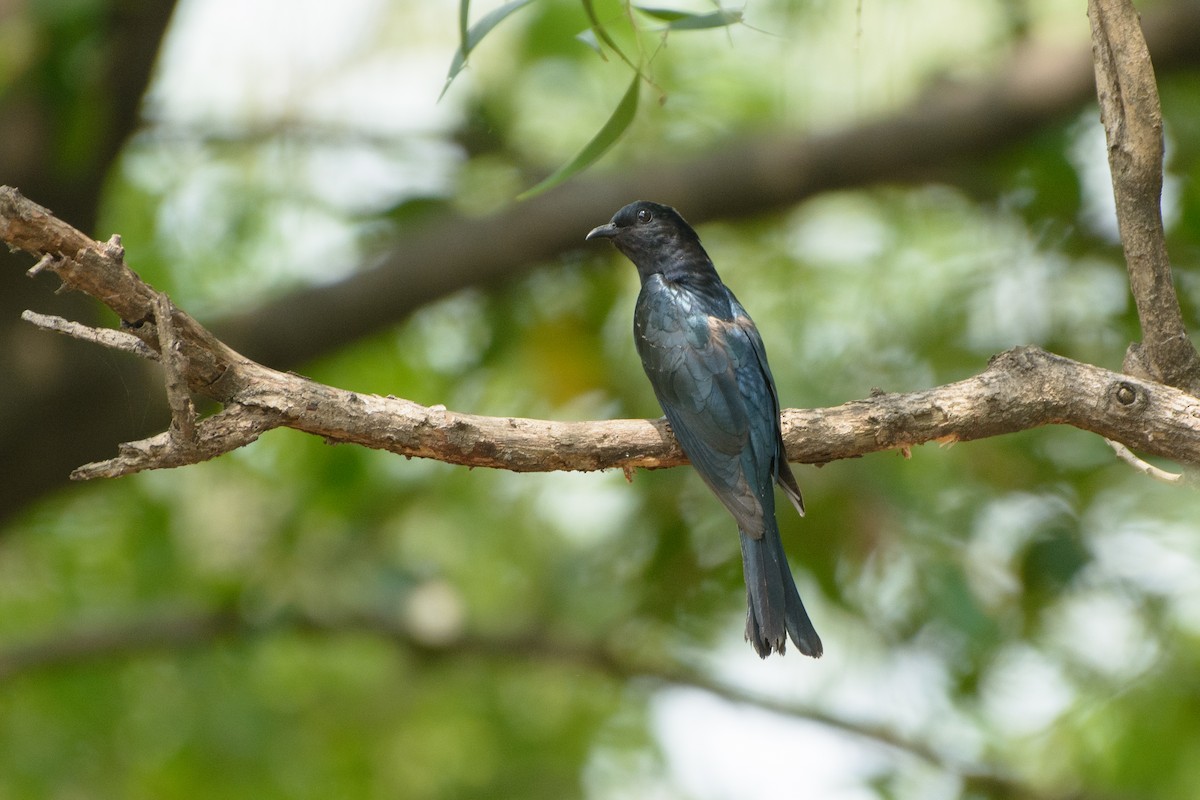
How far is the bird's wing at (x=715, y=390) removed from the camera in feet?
10.7

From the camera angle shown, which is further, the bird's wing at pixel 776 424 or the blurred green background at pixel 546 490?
the blurred green background at pixel 546 490

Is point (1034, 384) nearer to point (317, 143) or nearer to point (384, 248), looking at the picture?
point (384, 248)

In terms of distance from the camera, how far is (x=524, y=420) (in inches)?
107

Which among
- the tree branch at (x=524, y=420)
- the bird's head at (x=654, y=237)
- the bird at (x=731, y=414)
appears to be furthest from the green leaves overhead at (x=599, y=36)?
the bird's head at (x=654, y=237)

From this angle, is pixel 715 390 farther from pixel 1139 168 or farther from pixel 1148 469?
pixel 1139 168

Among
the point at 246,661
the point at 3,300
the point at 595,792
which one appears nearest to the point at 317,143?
the point at 3,300

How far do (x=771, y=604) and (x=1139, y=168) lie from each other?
136cm

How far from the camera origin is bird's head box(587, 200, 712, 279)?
14.0 ft

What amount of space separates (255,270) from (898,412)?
18.4ft

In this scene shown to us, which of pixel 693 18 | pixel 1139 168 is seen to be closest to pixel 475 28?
pixel 693 18

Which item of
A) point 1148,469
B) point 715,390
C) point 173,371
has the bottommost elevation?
point 173,371

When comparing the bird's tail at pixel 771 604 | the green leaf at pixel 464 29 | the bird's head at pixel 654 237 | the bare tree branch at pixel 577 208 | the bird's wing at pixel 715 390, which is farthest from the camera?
the bare tree branch at pixel 577 208

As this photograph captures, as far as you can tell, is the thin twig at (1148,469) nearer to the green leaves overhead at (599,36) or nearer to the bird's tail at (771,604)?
the bird's tail at (771,604)

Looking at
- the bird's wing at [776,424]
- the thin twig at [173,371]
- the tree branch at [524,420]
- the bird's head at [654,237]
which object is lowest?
the thin twig at [173,371]
